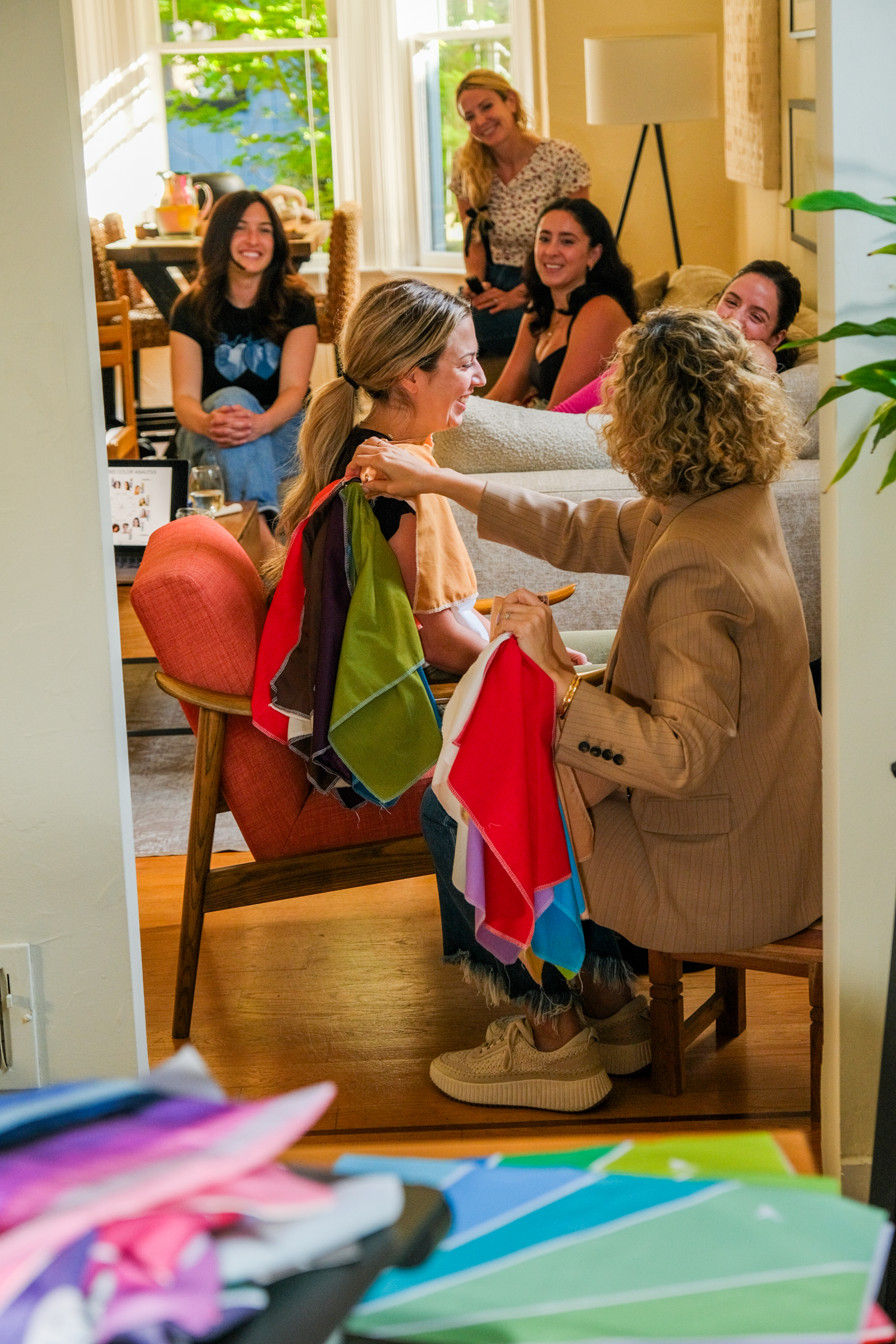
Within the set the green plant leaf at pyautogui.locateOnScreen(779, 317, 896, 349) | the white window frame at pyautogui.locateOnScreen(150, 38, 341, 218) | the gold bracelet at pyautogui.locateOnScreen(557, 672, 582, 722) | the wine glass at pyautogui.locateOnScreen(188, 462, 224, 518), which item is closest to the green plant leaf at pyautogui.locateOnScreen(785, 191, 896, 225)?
the green plant leaf at pyautogui.locateOnScreen(779, 317, 896, 349)

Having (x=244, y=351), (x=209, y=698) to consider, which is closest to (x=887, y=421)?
(x=209, y=698)

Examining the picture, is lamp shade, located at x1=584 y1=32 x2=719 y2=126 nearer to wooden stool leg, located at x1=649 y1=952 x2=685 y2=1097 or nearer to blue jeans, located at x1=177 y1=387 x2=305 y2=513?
blue jeans, located at x1=177 y1=387 x2=305 y2=513

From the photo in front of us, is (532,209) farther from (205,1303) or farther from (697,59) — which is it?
(205,1303)

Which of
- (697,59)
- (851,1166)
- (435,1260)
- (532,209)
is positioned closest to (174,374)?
(532,209)

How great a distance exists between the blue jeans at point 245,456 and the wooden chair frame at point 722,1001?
2510 mm

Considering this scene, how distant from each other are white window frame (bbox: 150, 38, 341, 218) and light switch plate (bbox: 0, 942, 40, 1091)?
285 inches

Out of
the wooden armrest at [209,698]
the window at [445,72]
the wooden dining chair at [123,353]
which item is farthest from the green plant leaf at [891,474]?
the window at [445,72]

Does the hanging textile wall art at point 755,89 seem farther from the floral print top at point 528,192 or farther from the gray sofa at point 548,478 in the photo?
the gray sofa at point 548,478

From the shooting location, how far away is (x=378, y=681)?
2166 mm

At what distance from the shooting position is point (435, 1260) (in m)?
0.70

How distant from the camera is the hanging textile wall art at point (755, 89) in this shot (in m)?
5.04

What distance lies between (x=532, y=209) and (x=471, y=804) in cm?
427

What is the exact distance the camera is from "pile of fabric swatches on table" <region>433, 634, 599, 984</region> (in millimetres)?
1887

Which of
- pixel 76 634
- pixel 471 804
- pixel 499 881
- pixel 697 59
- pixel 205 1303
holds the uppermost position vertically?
pixel 697 59
